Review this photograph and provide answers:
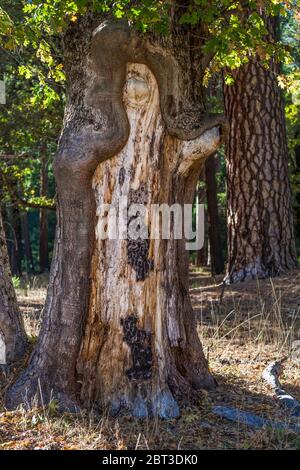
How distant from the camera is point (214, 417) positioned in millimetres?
4914

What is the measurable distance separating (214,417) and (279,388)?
2.91 ft

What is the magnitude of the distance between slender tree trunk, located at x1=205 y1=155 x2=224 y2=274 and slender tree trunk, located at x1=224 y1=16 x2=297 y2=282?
272 inches

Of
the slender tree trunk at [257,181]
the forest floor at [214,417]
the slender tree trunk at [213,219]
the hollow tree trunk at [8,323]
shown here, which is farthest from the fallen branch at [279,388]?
the slender tree trunk at [213,219]

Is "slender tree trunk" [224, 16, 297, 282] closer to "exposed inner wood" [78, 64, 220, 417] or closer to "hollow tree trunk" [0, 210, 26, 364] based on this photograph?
"hollow tree trunk" [0, 210, 26, 364]

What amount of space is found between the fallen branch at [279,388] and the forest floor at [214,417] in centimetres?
7

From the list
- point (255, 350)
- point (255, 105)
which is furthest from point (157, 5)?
point (255, 105)

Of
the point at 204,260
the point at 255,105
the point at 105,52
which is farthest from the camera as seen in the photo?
the point at 204,260

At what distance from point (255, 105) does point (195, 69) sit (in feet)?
17.0

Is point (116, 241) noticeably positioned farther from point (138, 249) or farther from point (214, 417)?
point (214, 417)

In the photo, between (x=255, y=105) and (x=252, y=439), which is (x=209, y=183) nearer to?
(x=255, y=105)

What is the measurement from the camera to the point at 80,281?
4957 millimetres

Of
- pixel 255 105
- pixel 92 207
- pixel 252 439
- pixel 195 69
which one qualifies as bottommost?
pixel 252 439

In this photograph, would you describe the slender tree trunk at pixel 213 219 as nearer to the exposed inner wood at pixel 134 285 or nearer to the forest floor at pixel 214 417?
the forest floor at pixel 214 417

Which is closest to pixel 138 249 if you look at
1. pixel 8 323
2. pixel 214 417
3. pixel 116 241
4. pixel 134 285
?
pixel 116 241
